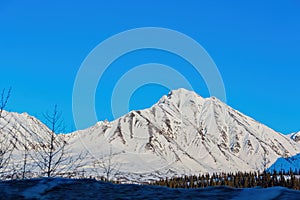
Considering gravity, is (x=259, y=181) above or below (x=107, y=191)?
above

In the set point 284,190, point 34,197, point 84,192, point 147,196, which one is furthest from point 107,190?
point 284,190

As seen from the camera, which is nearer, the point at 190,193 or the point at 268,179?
the point at 190,193

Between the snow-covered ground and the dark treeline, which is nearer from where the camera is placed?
the snow-covered ground

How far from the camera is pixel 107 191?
7.13 feet

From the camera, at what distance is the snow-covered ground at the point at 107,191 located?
1887 millimetres

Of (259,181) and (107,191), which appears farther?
(259,181)

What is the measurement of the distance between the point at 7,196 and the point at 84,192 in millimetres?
430

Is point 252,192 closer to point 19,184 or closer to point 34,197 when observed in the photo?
point 34,197

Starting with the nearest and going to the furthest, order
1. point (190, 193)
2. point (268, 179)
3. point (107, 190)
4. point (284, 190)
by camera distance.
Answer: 1. point (284, 190)
2. point (190, 193)
3. point (107, 190)
4. point (268, 179)

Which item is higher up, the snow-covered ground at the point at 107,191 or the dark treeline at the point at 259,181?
the dark treeline at the point at 259,181

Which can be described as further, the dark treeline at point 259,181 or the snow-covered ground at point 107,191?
the dark treeline at point 259,181

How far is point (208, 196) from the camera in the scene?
1966 mm

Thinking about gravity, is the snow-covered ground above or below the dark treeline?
below

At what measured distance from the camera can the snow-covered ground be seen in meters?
1.89
